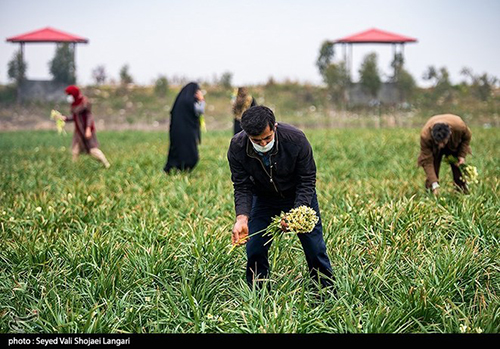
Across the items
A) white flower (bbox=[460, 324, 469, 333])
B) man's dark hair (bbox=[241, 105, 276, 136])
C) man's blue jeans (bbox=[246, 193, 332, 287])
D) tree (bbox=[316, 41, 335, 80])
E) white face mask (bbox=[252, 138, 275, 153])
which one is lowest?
white flower (bbox=[460, 324, 469, 333])

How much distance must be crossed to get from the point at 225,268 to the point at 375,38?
31.4 metres

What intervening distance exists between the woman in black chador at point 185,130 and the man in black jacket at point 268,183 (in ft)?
21.2

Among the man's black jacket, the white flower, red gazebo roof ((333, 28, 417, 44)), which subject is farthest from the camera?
red gazebo roof ((333, 28, 417, 44))

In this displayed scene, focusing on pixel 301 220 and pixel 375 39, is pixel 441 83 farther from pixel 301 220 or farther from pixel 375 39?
pixel 301 220

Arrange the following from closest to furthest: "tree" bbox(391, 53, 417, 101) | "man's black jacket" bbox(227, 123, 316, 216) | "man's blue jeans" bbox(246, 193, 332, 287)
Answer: "man's black jacket" bbox(227, 123, 316, 216), "man's blue jeans" bbox(246, 193, 332, 287), "tree" bbox(391, 53, 417, 101)

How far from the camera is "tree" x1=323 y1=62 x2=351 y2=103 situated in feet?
116

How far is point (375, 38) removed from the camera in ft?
110

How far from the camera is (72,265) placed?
4.56 meters

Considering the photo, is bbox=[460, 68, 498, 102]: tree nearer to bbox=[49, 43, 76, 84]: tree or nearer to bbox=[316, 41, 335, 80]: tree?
bbox=[316, 41, 335, 80]: tree

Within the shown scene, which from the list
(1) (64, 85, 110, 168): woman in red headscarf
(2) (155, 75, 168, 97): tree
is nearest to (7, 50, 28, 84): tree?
(2) (155, 75, 168, 97): tree

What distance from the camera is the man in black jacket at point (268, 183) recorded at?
3908mm

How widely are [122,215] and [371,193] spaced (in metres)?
3.25

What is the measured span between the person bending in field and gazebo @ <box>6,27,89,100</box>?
31345 mm

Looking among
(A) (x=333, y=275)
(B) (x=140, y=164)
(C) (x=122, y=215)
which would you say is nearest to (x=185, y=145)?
(B) (x=140, y=164)
